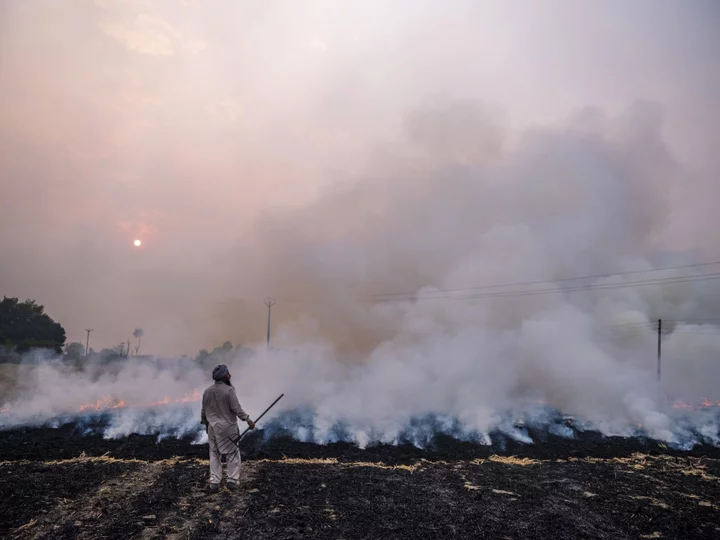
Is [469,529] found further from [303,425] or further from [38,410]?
[38,410]

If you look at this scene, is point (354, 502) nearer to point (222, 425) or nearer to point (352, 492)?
point (352, 492)

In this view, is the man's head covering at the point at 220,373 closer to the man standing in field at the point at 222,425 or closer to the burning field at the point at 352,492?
the man standing in field at the point at 222,425

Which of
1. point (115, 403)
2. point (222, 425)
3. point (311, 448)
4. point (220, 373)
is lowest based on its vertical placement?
point (115, 403)

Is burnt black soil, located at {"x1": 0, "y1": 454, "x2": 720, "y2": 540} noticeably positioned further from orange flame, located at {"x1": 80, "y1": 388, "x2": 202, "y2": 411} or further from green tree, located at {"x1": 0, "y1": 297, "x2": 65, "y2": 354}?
green tree, located at {"x1": 0, "y1": 297, "x2": 65, "y2": 354}

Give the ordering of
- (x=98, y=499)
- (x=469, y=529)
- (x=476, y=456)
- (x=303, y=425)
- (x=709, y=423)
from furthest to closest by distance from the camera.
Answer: (x=709, y=423) → (x=303, y=425) → (x=476, y=456) → (x=98, y=499) → (x=469, y=529)

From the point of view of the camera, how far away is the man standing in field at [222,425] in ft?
28.5

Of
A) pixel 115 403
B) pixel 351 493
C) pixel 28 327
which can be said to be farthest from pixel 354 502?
pixel 28 327

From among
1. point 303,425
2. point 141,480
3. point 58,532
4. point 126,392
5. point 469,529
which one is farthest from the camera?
point 126,392

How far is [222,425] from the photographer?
878cm

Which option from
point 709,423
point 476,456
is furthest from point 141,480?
point 709,423

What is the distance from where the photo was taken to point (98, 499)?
303 inches

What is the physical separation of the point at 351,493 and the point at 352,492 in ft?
0.24

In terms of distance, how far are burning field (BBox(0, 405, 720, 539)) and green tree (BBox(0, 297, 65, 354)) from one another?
38025mm

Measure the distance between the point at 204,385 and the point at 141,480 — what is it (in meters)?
16.0
